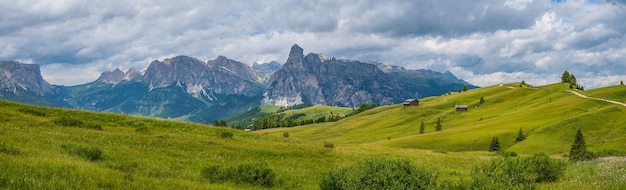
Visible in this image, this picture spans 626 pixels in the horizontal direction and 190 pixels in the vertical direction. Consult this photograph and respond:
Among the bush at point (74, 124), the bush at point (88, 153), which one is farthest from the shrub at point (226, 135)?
the bush at point (88, 153)

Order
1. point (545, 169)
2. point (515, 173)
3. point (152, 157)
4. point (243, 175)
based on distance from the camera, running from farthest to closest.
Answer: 1. point (152, 157)
2. point (545, 169)
3. point (243, 175)
4. point (515, 173)

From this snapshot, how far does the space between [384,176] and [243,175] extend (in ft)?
20.8

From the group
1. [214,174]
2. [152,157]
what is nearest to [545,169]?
[214,174]

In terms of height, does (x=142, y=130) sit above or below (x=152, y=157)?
above

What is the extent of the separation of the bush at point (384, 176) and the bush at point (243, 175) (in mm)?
3982

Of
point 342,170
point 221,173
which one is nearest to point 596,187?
point 342,170

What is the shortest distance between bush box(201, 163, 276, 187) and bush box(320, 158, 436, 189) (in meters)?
3.98

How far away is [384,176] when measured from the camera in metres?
11.3

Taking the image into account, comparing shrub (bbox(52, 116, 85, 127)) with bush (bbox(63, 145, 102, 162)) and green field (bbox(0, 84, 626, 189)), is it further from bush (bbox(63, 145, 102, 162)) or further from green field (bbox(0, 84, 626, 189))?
bush (bbox(63, 145, 102, 162))

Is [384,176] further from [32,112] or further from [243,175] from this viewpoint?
[32,112]

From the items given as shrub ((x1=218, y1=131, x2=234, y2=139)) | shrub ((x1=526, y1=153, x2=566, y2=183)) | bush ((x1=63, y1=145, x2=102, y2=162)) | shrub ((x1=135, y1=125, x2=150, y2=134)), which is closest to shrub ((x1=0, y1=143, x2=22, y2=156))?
bush ((x1=63, y1=145, x2=102, y2=162))

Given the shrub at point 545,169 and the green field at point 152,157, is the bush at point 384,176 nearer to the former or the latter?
the green field at point 152,157

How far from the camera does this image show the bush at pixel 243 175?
15305 millimetres

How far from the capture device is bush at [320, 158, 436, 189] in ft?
36.9
